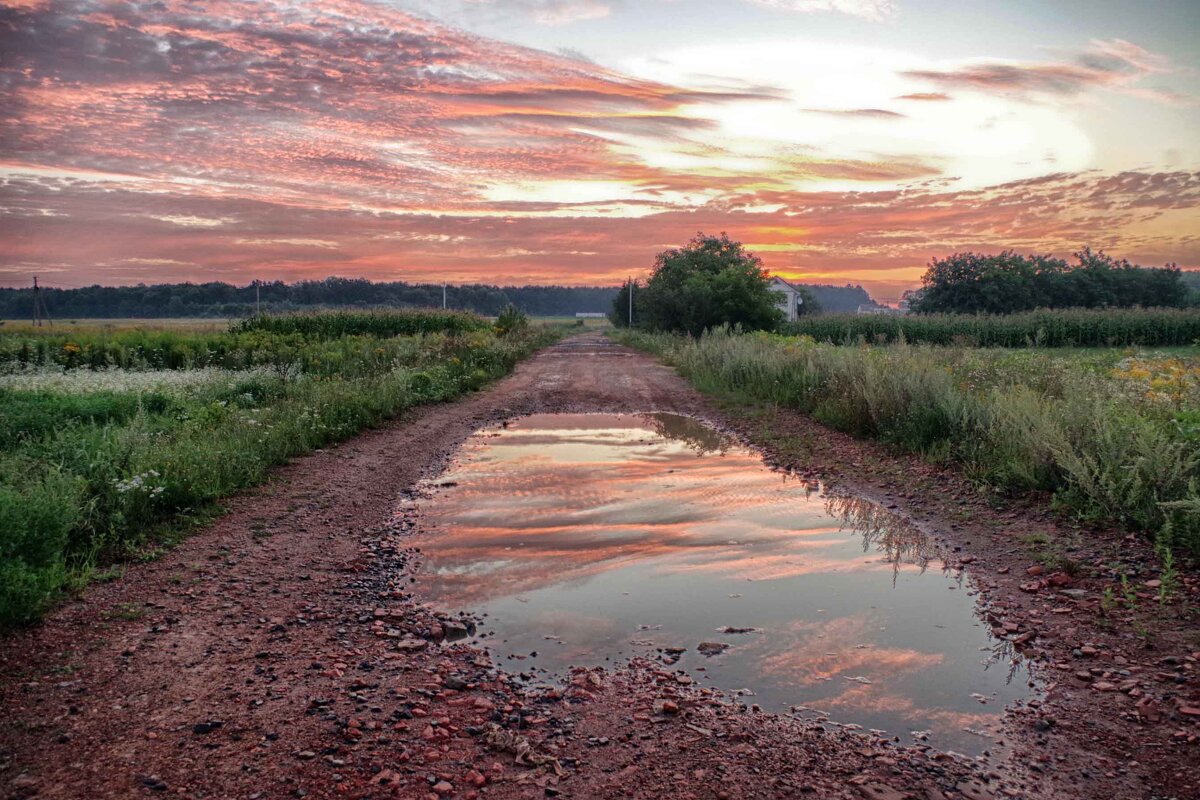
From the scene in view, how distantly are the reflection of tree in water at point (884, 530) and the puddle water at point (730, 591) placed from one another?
0.09 feet

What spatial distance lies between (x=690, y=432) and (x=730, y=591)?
8460 millimetres

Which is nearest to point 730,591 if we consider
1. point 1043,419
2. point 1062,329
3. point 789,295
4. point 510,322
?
point 1043,419

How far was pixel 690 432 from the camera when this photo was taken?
47.5ft

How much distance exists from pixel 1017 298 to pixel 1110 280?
16.7 m

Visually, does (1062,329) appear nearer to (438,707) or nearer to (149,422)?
(149,422)

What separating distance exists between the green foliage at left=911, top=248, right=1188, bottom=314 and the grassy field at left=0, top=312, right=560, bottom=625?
59209 mm

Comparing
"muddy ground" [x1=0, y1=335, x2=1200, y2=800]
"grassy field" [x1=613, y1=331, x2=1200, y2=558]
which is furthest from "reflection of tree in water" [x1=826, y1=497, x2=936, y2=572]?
"grassy field" [x1=613, y1=331, x2=1200, y2=558]

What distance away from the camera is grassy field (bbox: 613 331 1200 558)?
23.1 feet

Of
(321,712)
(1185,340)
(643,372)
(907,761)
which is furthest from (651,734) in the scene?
(1185,340)

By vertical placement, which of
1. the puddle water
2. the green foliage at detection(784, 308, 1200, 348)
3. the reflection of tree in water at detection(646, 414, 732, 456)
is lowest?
the puddle water

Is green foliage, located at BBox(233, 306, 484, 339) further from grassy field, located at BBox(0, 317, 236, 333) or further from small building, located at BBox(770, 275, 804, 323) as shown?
small building, located at BBox(770, 275, 804, 323)

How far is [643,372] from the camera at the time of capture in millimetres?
27688

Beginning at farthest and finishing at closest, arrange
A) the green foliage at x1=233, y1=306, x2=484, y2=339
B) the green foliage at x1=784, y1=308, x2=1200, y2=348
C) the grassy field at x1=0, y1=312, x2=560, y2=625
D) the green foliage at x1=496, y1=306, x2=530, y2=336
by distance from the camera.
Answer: the green foliage at x1=496, y1=306, x2=530, y2=336 < the green foliage at x1=784, y1=308, x2=1200, y2=348 < the green foliage at x1=233, y1=306, x2=484, y2=339 < the grassy field at x1=0, y1=312, x2=560, y2=625

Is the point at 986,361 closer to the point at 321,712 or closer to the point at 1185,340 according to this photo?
the point at 321,712
